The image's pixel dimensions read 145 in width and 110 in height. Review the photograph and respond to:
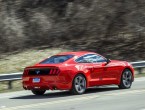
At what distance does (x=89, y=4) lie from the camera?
30906 millimetres

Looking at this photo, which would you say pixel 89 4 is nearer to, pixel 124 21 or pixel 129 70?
pixel 124 21

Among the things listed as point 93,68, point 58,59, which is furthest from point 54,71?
point 93,68

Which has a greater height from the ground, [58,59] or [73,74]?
[58,59]

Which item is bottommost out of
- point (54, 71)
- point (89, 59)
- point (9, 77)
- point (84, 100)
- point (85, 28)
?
point (84, 100)

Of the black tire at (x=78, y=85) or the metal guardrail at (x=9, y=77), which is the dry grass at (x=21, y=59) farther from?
the black tire at (x=78, y=85)

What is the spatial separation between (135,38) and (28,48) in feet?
22.1

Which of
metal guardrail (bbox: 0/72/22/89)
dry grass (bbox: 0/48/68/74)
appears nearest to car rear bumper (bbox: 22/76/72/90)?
metal guardrail (bbox: 0/72/22/89)

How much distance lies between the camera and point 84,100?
13703mm

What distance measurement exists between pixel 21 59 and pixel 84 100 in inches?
576

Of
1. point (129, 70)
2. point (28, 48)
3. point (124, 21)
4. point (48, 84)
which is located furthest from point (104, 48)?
point (48, 84)

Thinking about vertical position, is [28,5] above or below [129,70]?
above

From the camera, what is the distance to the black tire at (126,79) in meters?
16.7

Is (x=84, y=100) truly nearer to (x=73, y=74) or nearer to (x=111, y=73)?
(x=73, y=74)

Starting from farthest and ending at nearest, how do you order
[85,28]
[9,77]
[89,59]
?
[85,28] → [9,77] → [89,59]
